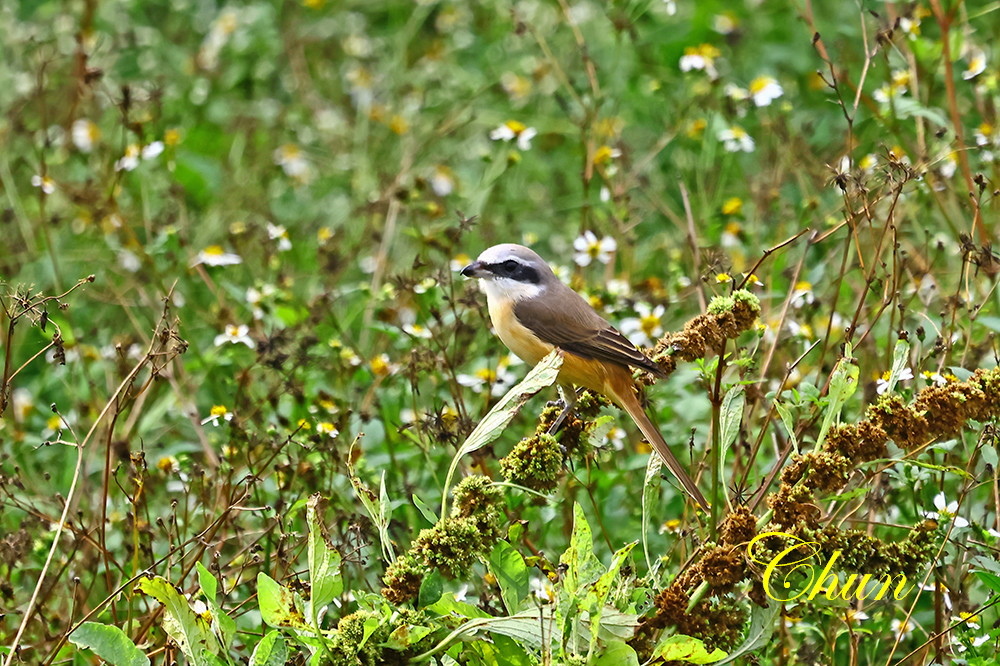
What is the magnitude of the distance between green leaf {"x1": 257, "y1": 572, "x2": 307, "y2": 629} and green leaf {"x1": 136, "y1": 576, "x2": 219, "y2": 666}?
0.58ft

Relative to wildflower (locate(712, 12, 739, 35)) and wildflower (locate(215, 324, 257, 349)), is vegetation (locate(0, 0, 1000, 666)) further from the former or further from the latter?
wildflower (locate(712, 12, 739, 35))

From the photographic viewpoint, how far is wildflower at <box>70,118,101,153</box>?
740 centimetres

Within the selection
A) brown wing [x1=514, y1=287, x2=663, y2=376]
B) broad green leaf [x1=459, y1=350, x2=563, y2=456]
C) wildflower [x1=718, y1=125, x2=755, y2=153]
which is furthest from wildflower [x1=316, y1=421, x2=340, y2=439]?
wildflower [x1=718, y1=125, x2=755, y2=153]

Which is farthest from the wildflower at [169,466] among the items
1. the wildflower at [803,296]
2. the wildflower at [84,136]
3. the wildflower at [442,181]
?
the wildflower at [84,136]

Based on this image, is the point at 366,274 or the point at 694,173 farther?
the point at 366,274

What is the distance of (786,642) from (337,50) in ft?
22.1

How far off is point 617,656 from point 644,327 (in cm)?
236

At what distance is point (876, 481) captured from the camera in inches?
138

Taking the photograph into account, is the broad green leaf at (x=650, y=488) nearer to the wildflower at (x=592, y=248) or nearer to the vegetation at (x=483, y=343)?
the vegetation at (x=483, y=343)

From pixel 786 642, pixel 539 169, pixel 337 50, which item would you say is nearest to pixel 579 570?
pixel 786 642

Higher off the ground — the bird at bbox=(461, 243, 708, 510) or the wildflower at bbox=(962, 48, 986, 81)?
the wildflower at bbox=(962, 48, 986, 81)

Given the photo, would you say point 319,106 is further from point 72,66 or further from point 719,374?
point 719,374

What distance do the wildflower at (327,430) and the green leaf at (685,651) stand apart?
1.45 m

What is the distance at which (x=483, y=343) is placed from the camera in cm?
520
